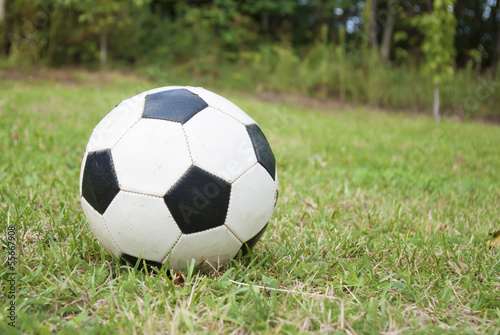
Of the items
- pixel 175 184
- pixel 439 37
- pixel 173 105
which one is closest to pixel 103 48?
pixel 439 37

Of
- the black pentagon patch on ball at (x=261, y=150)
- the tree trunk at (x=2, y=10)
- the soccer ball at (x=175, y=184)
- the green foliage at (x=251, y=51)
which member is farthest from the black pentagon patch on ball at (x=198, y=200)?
the tree trunk at (x=2, y=10)

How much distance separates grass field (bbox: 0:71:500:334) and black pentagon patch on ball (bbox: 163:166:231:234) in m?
0.26

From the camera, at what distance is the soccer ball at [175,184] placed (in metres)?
1.69

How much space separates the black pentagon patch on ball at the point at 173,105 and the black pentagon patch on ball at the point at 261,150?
25 centimetres

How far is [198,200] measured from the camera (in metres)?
1.70

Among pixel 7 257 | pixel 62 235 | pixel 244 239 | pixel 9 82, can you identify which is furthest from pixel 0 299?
pixel 9 82

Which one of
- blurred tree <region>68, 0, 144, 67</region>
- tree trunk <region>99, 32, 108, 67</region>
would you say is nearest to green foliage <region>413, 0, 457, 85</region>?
blurred tree <region>68, 0, 144, 67</region>

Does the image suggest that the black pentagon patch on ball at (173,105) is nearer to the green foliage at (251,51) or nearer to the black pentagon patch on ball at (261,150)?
the black pentagon patch on ball at (261,150)

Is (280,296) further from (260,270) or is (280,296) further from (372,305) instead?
(372,305)

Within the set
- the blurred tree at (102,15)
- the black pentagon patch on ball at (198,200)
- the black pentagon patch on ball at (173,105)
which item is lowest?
the black pentagon patch on ball at (198,200)

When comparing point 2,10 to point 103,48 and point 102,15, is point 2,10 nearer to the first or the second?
point 102,15

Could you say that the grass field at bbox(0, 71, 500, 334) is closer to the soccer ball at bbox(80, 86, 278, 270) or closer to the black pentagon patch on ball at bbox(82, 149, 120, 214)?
the soccer ball at bbox(80, 86, 278, 270)

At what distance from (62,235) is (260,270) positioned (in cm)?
107

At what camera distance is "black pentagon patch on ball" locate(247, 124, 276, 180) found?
190cm
